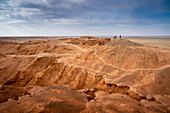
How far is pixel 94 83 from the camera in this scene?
27.3ft

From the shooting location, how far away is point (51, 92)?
18.1ft

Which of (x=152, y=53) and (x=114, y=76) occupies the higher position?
(x=152, y=53)

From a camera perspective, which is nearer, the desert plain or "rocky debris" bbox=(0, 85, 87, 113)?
"rocky debris" bbox=(0, 85, 87, 113)

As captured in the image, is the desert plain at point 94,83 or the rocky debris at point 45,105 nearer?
the rocky debris at point 45,105

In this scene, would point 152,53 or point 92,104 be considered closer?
point 92,104

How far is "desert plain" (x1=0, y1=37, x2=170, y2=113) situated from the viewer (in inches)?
175

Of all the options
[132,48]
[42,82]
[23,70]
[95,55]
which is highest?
[132,48]

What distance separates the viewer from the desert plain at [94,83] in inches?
175

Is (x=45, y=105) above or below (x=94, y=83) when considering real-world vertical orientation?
above

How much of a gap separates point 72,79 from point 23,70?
5.79 meters

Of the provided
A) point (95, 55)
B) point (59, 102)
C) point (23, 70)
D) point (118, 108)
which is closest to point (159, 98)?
point (118, 108)

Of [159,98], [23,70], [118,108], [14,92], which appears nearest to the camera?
[118,108]

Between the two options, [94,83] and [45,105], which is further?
Answer: [94,83]

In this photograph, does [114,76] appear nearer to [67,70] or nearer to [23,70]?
→ [67,70]
